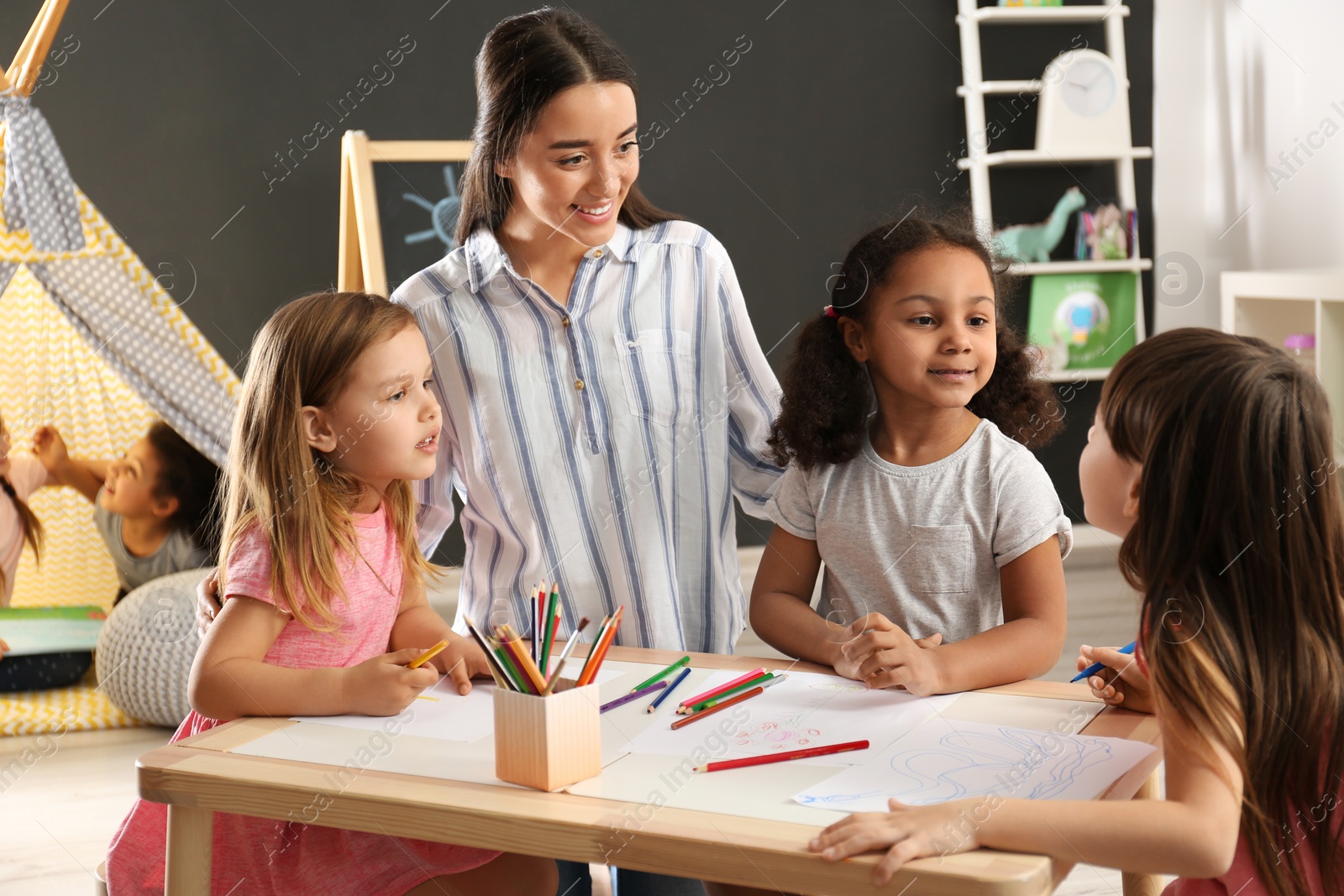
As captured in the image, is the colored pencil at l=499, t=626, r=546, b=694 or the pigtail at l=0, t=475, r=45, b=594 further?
the pigtail at l=0, t=475, r=45, b=594

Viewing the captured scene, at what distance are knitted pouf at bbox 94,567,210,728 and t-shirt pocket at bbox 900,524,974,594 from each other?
1895 millimetres

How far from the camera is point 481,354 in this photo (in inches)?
56.1

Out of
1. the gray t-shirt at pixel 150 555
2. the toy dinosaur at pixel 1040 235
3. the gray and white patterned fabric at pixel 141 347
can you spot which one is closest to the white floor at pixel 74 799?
the gray t-shirt at pixel 150 555

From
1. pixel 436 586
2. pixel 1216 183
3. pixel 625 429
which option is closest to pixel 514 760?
pixel 625 429

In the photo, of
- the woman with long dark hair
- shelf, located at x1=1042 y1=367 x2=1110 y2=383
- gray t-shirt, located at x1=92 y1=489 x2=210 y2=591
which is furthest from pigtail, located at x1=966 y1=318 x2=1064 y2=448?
shelf, located at x1=1042 y1=367 x2=1110 y2=383

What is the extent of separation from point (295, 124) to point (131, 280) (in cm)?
85

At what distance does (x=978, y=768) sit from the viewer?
95 centimetres

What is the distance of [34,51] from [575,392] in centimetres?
177

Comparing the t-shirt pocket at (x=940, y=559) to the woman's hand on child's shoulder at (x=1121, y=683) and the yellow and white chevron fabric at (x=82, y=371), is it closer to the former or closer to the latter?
the woman's hand on child's shoulder at (x=1121, y=683)

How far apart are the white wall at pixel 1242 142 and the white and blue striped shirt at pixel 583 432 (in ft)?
8.71

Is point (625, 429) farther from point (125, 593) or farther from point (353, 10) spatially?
point (353, 10)

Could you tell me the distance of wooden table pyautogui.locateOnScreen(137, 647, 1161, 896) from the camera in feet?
2.59

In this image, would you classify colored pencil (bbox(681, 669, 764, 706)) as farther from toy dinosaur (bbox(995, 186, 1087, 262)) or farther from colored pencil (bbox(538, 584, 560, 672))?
toy dinosaur (bbox(995, 186, 1087, 262))

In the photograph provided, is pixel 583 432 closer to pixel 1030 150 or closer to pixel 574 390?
pixel 574 390
